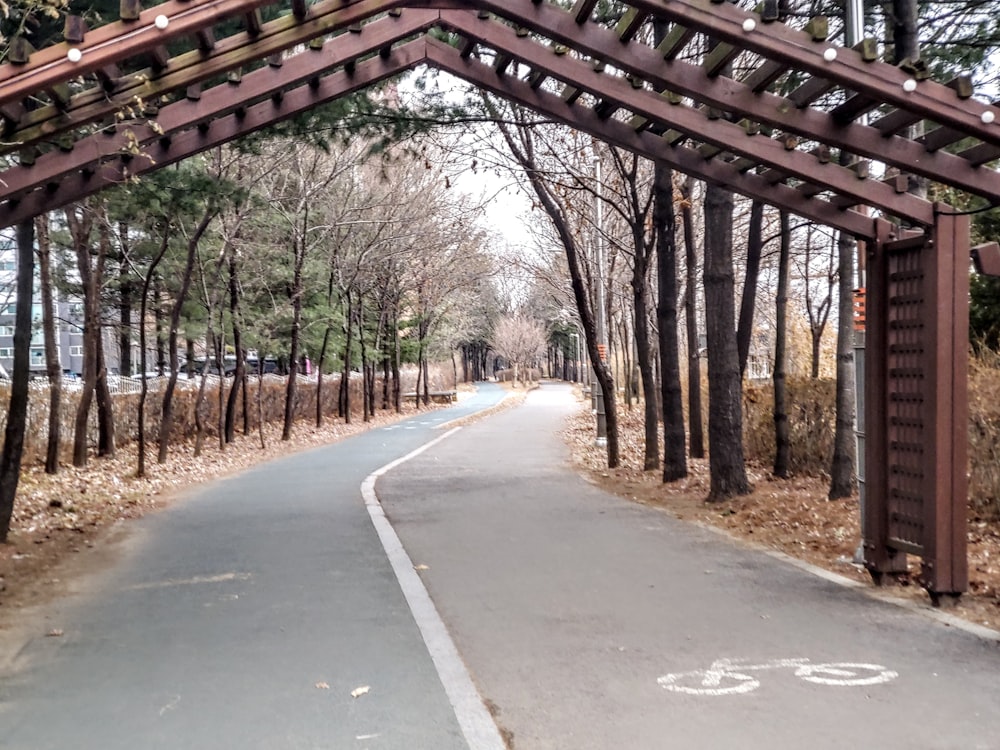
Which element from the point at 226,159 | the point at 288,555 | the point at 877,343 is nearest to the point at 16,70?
the point at 288,555

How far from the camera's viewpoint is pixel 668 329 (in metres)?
16.8

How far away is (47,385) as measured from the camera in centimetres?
2031

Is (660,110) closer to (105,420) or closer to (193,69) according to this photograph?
(193,69)

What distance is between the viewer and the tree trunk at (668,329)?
52.2 ft

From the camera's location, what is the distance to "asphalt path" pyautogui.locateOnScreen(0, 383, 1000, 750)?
15.9 ft

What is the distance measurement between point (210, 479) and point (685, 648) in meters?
14.0

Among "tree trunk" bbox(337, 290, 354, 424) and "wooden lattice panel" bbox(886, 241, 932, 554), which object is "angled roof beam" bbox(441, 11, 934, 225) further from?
"tree trunk" bbox(337, 290, 354, 424)

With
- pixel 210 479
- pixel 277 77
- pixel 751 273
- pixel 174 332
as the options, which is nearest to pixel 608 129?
pixel 277 77

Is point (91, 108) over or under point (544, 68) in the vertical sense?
under

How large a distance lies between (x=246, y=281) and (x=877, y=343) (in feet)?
81.4

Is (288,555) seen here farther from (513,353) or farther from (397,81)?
(513,353)

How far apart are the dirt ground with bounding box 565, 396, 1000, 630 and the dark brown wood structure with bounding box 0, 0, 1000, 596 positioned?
434mm

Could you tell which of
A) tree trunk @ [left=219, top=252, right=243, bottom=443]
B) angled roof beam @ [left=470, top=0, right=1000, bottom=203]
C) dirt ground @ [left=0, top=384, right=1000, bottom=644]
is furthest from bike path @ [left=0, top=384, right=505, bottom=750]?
tree trunk @ [left=219, top=252, right=243, bottom=443]

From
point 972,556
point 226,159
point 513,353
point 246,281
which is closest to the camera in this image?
point 972,556
